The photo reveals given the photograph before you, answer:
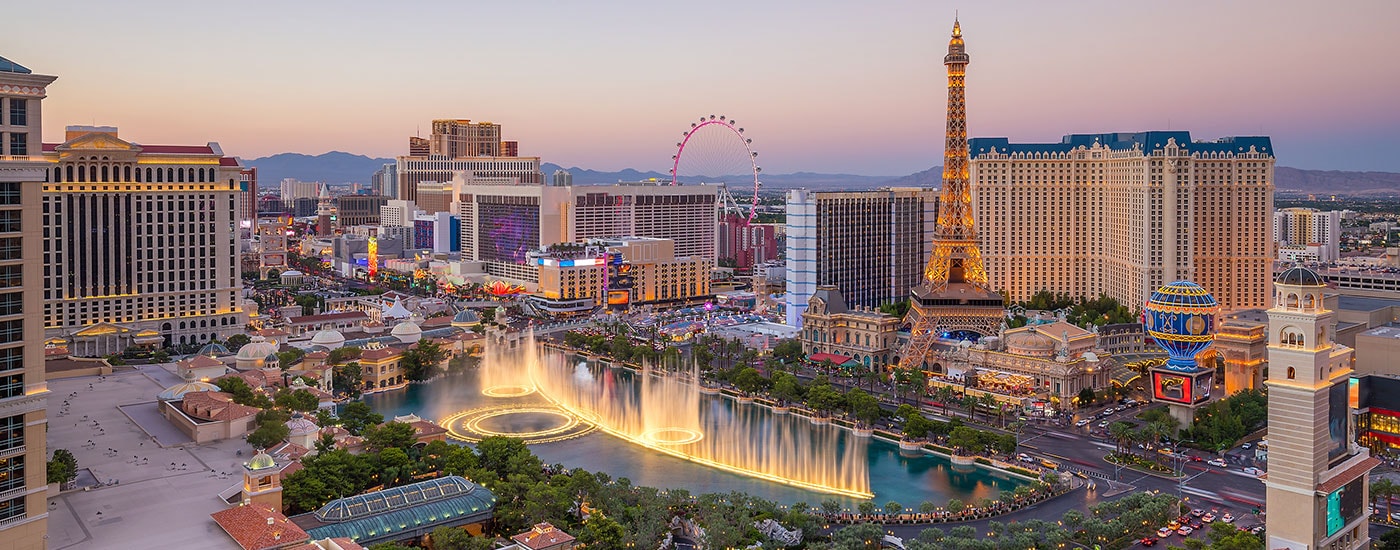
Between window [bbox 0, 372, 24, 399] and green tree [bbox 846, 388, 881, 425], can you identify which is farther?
green tree [bbox 846, 388, 881, 425]

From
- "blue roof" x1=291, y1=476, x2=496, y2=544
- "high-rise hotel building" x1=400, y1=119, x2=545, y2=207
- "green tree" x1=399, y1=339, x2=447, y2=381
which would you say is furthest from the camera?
"high-rise hotel building" x1=400, y1=119, x2=545, y2=207

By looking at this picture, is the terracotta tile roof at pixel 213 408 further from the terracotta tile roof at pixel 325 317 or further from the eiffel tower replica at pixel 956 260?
the eiffel tower replica at pixel 956 260

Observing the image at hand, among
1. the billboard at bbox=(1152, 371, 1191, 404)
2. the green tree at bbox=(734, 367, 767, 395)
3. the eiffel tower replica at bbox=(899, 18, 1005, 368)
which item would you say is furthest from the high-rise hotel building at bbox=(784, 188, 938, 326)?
the billboard at bbox=(1152, 371, 1191, 404)

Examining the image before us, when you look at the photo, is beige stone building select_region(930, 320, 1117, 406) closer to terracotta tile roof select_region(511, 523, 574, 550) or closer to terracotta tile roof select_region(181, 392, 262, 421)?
terracotta tile roof select_region(511, 523, 574, 550)

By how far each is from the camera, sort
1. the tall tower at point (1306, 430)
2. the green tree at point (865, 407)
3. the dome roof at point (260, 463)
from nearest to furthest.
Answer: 1. the tall tower at point (1306, 430)
2. the dome roof at point (260, 463)
3. the green tree at point (865, 407)

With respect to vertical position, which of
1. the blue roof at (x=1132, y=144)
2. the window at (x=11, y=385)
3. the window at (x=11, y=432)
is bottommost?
the window at (x=11, y=432)

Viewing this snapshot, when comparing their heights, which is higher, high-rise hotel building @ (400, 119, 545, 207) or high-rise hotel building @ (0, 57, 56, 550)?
high-rise hotel building @ (400, 119, 545, 207)

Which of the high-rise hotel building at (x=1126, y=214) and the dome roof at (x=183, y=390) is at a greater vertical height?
the high-rise hotel building at (x=1126, y=214)

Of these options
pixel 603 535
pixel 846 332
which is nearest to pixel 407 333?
pixel 846 332

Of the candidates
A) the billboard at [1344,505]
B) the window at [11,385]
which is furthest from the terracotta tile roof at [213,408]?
the billboard at [1344,505]
